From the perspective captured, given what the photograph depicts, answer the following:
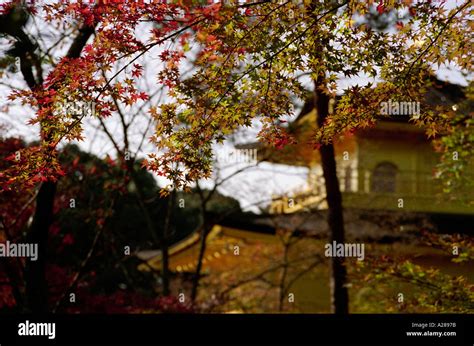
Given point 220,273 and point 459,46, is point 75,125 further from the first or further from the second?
point 220,273

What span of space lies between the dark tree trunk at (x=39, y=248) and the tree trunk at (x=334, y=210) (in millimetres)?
4073

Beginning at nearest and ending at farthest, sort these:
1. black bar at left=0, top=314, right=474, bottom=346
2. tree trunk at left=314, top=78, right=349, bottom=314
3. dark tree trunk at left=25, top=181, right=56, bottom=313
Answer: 1. black bar at left=0, top=314, right=474, bottom=346
2. dark tree trunk at left=25, top=181, right=56, bottom=313
3. tree trunk at left=314, top=78, right=349, bottom=314

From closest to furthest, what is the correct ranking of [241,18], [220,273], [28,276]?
[241,18], [28,276], [220,273]

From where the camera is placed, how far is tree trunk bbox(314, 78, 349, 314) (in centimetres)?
974

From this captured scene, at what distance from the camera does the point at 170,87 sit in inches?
217

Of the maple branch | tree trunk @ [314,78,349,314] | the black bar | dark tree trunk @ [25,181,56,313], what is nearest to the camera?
the maple branch

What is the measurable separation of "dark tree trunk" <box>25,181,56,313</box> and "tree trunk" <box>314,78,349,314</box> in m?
4.07

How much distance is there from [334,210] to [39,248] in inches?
176

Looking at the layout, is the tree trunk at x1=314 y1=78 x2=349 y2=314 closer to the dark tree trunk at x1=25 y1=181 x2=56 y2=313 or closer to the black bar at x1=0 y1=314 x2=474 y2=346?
the black bar at x1=0 y1=314 x2=474 y2=346

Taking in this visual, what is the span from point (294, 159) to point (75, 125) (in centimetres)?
924

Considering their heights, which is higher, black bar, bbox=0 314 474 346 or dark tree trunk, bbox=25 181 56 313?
dark tree trunk, bbox=25 181 56 313

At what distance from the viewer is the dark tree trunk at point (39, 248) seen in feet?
25.6

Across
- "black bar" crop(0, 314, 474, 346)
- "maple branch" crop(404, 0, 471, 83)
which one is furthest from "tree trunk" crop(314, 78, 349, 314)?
"maple branch" crop(404, 0, 471, 83)

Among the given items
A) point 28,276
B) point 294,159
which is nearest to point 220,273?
point 294,159
